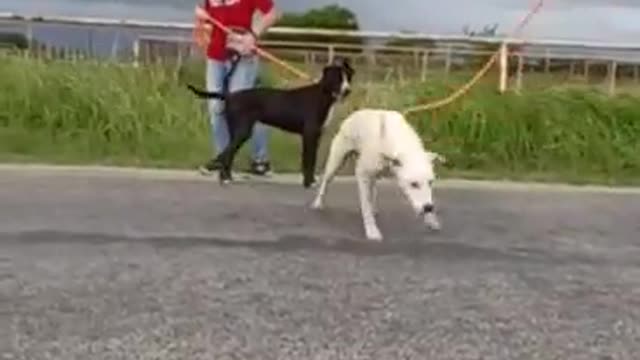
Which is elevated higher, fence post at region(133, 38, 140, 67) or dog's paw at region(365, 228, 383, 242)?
fence post at region(133, 38, 140, 67)

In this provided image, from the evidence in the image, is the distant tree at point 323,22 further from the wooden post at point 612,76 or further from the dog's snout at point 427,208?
the dog's snout at point 427,208

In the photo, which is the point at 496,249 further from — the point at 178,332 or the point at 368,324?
the point at 178,332

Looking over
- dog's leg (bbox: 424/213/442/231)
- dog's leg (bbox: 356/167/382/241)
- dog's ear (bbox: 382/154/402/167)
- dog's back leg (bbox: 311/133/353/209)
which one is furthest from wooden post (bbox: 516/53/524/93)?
dog's ear (bbox: 382/154/402/167)

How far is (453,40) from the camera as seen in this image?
52.9 ft

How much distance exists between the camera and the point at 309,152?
36.8 feet

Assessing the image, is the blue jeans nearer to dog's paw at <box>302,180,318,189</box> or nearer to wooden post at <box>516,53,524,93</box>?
dog's paw at <box>302,180,318,189</box>

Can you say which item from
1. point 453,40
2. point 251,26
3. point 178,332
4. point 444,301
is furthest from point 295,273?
point 453,40

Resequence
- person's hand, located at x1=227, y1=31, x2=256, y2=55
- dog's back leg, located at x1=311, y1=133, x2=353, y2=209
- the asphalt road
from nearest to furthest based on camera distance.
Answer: the asphalt road → dog's back leg, located at x1=311, y1=133, x2=353, y2=209 → person's hand, located at x1=227, y1=31, x2=256, y2=55

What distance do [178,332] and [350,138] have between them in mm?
3705

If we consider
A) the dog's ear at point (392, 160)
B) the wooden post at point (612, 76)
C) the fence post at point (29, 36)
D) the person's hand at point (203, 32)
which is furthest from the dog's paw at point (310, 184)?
the fence post at point (29, 36)

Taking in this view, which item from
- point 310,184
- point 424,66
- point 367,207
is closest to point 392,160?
point 367,207

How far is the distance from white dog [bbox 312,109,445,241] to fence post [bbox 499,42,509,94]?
5.52m

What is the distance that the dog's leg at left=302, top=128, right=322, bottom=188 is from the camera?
11.1 metres

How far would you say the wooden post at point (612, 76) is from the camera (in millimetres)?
15523
